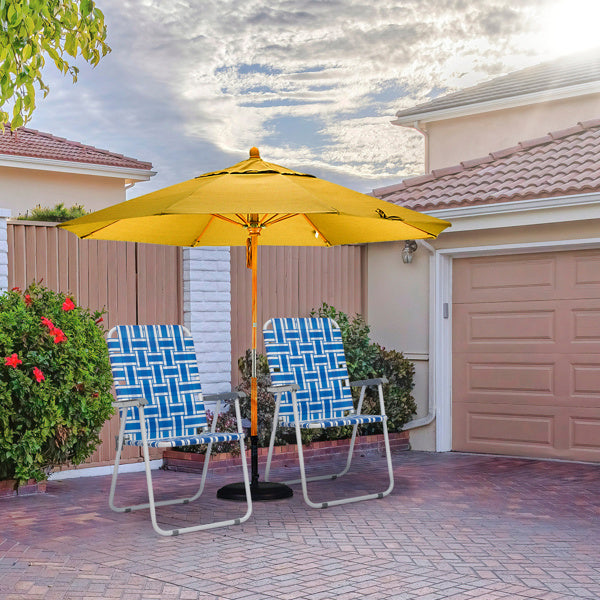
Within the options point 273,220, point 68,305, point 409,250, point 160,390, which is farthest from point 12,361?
point 409,250

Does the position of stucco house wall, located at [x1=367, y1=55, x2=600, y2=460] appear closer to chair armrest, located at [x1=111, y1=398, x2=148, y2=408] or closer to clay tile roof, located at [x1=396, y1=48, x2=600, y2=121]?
clay tile roof, located at [x1=396, y1=48, x2=600, y2=121]

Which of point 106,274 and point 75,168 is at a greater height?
point 75,168

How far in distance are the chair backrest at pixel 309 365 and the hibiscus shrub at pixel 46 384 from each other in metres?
1.51

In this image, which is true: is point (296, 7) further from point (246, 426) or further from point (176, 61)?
point (246, 426)

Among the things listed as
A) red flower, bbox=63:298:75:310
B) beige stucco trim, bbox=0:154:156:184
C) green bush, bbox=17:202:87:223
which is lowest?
red flower, bbox=63:298:75:310

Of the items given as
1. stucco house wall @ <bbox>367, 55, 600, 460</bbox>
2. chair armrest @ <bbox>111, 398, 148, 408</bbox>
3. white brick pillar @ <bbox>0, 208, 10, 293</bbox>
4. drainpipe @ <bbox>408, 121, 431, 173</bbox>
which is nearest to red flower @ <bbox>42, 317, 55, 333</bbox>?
white brick pillar @ <bbox>0, 208, 10, 293</bbox>

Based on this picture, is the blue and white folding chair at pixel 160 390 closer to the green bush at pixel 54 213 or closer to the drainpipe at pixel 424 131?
the drainpipe at pixel 424 131

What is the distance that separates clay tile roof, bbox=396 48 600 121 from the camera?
15.4 m

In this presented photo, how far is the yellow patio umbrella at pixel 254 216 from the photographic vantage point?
590 cm

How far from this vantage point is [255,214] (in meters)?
7.07

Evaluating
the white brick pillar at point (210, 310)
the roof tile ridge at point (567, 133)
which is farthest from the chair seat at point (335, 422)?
the roof tile ridge at point (567, 133)

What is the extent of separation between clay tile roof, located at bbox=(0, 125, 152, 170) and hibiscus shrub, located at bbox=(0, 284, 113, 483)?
1328cm

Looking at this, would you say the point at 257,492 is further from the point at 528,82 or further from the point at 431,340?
the point at 528,82

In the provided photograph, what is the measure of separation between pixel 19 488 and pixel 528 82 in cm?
1231
